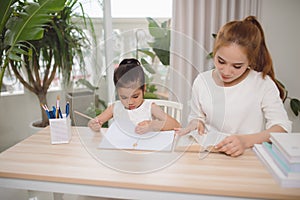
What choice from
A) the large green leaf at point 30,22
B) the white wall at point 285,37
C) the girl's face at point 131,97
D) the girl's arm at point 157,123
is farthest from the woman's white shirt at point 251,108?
the white wall at point 285,37

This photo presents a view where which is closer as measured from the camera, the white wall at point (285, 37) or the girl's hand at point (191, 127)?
the girl's hand at point (191, 127)

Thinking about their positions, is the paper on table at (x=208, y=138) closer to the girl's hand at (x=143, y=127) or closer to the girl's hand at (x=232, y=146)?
the girl's hand at (x=232, y=146)

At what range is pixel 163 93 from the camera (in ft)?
2.73

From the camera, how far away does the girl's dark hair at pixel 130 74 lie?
0.81 meters

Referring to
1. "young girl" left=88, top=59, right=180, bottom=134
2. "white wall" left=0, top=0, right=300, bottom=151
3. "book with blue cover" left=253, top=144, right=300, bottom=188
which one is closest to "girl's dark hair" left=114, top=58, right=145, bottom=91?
"young girl" left=88, top=59, right=180, bottom=134

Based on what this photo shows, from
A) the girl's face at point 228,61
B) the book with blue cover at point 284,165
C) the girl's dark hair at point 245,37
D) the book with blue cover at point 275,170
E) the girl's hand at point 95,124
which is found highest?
the girl's dark hair at point 245,37

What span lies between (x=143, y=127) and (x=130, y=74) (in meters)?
0.17

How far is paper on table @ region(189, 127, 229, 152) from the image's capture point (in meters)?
0.90

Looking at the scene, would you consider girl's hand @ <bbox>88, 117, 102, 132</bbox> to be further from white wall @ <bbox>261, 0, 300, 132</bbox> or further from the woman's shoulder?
white wall @ <bbox>261, 0, 300, 132</bbox>

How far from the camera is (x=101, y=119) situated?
2.99 feet

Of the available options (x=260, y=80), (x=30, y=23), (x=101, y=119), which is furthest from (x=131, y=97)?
(x=30, y=23)

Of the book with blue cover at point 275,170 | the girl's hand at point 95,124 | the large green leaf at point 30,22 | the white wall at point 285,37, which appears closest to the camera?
the book with blue cover at point 275,170

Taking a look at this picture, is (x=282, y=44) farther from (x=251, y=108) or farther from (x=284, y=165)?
(x=284, y=165)

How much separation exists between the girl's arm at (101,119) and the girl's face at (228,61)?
0.33 m
